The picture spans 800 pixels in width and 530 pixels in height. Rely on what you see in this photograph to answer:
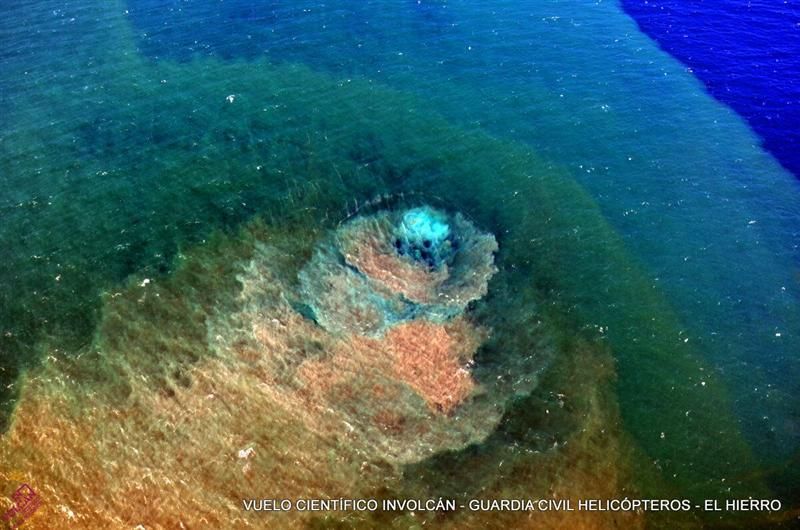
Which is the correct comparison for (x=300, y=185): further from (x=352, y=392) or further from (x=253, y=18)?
(x=253, y=18)

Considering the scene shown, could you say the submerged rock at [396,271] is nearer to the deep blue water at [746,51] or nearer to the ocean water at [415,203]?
the ocean water at [415,203]

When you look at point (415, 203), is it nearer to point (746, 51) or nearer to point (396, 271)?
point (396, 271)

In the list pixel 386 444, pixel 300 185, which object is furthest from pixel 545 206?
pixel 386 444

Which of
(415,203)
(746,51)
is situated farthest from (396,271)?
(746,51)

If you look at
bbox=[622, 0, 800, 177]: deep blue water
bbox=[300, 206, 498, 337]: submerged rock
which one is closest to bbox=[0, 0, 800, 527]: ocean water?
bbox=[300, 206, 498, 337]: submerged rock

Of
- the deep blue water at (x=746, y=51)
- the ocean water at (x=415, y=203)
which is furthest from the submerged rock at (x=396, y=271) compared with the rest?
the deep blue water at (x=746, y=51)

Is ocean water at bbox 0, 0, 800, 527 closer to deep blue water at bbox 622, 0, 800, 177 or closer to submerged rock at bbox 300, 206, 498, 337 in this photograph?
submerged rock at bbox 300, 206, 498, 337
